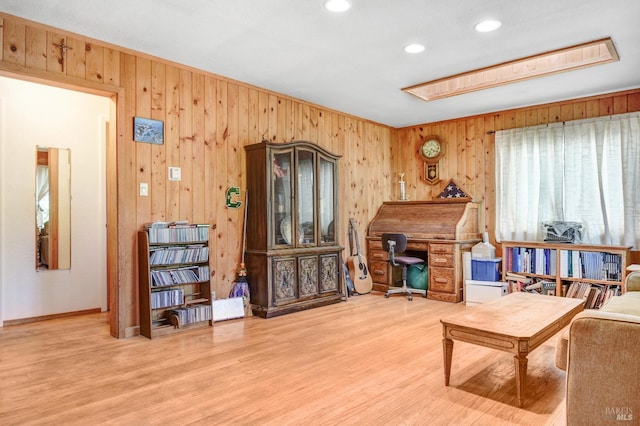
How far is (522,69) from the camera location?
13.5 feet

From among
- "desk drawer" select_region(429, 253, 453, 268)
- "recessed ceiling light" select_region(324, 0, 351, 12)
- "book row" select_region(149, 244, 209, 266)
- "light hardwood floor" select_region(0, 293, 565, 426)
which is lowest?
"light hardwood floor" select_region(0, 293, 565, 426)

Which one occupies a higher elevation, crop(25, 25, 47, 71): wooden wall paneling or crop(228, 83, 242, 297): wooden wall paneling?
crop(25, 25, 47, 71): wooden wall paneling

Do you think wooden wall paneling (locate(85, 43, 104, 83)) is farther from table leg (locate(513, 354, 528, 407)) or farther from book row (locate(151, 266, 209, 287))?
table leg (locate(513, 354, 528, 407))

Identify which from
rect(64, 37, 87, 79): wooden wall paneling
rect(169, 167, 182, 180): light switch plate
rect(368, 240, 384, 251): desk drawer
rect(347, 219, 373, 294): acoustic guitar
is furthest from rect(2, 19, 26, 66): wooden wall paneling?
rect(368, 240, 384, 251): desk drawer

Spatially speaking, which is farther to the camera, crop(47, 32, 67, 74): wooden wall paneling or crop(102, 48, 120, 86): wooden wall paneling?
crop(102, 48, 120, 86): wooden wall paneling

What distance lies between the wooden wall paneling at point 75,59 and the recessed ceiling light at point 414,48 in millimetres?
2610

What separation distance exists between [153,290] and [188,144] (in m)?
1.39

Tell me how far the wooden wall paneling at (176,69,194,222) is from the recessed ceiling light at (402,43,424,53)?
2.03 m

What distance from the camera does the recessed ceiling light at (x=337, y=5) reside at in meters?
2.64

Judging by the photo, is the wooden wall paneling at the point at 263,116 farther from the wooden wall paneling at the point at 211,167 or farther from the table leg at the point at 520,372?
the table leg at the point at 520,372

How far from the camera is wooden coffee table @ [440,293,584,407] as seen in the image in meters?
2.15

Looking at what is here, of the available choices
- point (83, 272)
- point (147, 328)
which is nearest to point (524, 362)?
point (147, 328)

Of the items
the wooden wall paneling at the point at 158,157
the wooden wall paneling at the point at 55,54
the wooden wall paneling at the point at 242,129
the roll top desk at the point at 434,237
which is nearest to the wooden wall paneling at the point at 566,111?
the roll top desk at the point at 434,237

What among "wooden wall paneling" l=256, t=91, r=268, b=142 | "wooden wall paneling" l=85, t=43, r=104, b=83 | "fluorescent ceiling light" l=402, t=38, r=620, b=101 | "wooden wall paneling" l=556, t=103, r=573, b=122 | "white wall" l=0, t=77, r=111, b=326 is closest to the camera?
"wooden wall paneling" l=85, t=43, r=104, b=83
